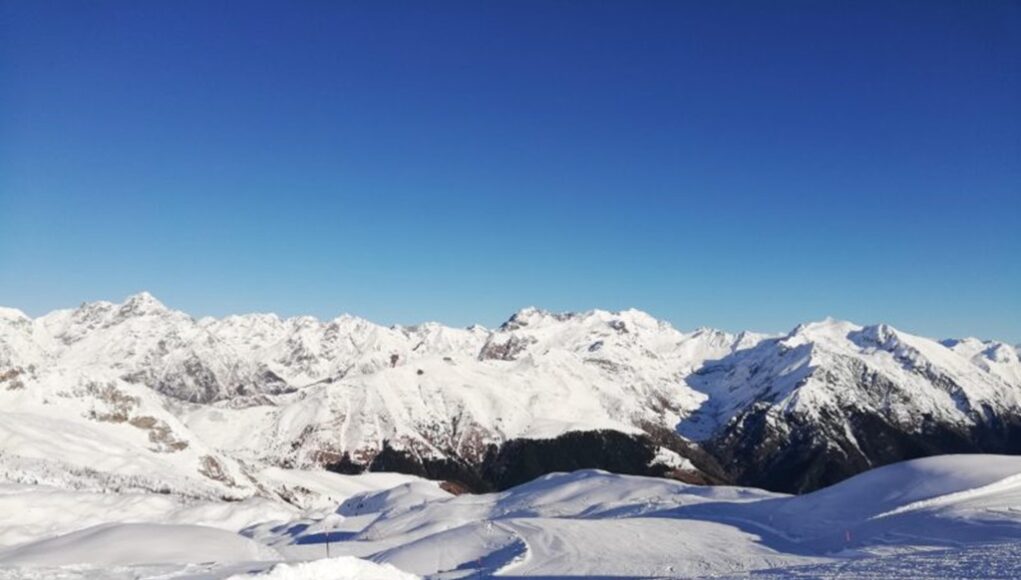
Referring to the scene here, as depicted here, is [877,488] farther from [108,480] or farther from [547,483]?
[108,480]

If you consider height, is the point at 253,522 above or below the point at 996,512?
below

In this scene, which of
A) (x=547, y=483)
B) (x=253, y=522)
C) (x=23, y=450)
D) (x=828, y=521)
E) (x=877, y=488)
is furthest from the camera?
(x=23, y=450)

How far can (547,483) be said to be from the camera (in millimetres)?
→ 103125

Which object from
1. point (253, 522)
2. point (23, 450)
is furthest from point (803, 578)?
point (23, 450)

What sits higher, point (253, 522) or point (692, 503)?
point (692, 503)

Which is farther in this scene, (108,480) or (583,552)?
(108,480)

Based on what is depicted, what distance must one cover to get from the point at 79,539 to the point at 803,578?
3591cm

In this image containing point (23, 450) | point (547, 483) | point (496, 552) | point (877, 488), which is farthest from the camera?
point (23, 450)

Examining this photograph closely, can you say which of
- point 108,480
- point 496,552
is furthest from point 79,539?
point 108,480

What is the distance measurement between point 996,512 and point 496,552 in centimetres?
2768

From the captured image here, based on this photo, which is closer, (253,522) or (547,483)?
(547,483)

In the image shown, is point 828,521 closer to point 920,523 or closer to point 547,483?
point 920,523

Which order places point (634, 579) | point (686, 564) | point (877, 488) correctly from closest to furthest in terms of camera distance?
point (634, 579) < point (686, 564) < point (877, 488)

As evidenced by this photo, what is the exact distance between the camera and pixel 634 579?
99.0 ft
